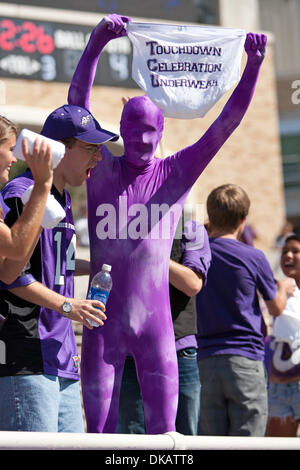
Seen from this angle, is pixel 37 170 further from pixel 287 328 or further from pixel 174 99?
pixel 287 328

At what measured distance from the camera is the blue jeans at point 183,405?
13.4 feet

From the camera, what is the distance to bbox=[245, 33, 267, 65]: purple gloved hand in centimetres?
350

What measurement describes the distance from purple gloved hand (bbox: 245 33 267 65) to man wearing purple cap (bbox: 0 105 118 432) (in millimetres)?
625

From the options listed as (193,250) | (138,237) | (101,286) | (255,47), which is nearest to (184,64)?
(255,47)

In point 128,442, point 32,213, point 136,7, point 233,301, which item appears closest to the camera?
point 32,213

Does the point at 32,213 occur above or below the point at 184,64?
below

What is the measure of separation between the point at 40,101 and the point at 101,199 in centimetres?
1425

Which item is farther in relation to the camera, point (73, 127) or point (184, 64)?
point (184, 64)

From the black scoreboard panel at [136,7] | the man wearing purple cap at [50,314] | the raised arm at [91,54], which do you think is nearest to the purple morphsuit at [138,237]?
the raised arm at [91,54]

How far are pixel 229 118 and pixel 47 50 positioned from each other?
13.4 m

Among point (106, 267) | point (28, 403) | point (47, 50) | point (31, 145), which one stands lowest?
point (28, 403)

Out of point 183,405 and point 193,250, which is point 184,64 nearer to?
point 193,250

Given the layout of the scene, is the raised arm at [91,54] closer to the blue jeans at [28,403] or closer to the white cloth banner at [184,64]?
the white cloth banner at [184,64]

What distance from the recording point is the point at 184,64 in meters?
3.66
